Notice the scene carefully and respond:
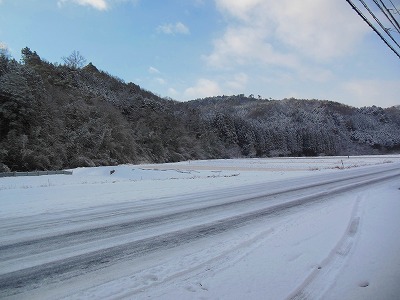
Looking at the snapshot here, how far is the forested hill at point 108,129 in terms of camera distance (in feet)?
128

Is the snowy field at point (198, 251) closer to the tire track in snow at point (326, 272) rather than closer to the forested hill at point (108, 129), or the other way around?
the tire track in snow at point (326, 272)

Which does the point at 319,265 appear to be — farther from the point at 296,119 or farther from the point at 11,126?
the point at 296,119

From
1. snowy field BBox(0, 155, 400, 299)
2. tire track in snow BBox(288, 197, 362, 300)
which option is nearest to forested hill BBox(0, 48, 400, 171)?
snowy field BBox(0, 155, 400, 299)

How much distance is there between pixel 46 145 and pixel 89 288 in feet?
127

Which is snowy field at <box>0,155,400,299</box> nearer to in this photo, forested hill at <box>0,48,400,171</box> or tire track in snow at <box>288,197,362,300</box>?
tire track in snow at <box>288,197,362,300</box>

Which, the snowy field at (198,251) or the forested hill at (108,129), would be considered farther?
the forested hill at (108,129)

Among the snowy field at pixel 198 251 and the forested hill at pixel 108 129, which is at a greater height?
the forested hill at pixel 108 129

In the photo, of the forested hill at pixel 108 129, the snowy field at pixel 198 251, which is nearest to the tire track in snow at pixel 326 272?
the snowy field at pixel 198 251

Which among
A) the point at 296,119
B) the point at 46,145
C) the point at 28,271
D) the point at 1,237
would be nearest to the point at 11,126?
the point at 46,145

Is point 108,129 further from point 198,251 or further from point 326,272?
point 326,272

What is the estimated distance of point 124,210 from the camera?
416 inches

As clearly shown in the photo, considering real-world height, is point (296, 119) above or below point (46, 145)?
above

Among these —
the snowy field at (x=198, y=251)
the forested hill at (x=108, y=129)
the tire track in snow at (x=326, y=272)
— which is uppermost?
the forested hill at (x=108, y=129)

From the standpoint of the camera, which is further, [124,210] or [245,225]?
[124,210]
